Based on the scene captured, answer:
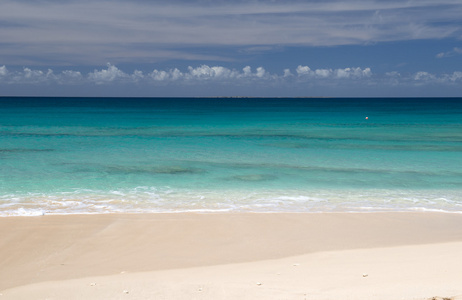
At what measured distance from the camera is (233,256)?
6754mm

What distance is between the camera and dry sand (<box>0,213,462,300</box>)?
5.07 m

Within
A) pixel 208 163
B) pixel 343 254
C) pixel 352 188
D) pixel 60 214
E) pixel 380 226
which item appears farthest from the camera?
pixel 208 163

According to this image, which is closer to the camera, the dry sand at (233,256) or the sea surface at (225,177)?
the dry sand at (233,256)

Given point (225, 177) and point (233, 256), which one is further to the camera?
point (225, 177)

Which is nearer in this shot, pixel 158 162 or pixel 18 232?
pixel 18 232

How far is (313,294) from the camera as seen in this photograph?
477 cm

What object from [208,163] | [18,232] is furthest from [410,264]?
[208,163]

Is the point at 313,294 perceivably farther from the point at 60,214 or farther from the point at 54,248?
the point at 60,214

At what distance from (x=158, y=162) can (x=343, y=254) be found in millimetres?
10907

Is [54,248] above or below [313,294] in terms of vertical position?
below

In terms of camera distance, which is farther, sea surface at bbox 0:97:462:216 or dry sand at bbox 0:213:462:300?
sea surface at bbox 0:97:462:216

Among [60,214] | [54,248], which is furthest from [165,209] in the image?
[54,248]

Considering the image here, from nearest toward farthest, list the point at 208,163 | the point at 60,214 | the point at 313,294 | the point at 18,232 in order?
the point at 313,294
the point at 18,232
the point at 60,214
the point at 208,163

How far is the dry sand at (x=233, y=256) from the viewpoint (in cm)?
507
